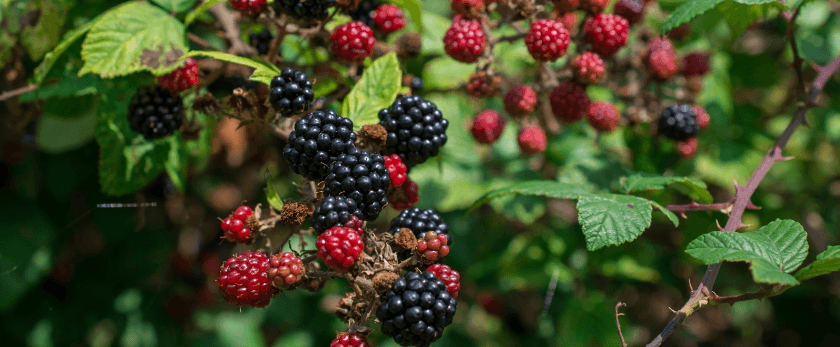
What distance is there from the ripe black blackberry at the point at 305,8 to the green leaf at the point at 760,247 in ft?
4.07

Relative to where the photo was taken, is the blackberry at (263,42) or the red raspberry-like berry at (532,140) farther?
the red raspberry-like berry at (532,140)

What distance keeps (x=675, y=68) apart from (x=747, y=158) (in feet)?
2.40

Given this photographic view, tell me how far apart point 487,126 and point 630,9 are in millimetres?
732

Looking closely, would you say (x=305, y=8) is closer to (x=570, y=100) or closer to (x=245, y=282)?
(x=245, y=282)

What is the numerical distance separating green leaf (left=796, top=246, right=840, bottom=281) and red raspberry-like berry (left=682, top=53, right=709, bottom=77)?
1.22m

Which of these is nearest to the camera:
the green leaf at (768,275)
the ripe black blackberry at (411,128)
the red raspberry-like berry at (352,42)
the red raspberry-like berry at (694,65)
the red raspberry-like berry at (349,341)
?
the green leaf at (768,275)

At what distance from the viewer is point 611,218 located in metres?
1.45

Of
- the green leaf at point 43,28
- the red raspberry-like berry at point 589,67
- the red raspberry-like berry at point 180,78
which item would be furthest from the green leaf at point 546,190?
the green leaf at point 43,28

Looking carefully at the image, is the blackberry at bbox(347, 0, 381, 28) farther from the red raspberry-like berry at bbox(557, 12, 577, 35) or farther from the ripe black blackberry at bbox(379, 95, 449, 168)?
the red raspberry-like berry at bbox(557, 12, 577, 35)

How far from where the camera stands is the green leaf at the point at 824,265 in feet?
3.80

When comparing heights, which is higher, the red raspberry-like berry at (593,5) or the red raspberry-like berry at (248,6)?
the red raspberry-like berry at (593,5)

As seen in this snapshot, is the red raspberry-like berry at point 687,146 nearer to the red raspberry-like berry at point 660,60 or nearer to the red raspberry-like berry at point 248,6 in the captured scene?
the red raspberry-like berry at point 660,60

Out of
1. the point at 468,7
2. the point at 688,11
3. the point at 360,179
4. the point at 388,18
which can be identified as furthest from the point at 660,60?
the point at 360,179

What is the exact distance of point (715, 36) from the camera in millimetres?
2844
